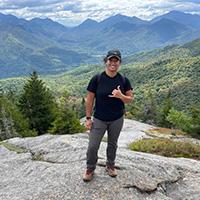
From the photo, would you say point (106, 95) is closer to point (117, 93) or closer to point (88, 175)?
point (117, 93)

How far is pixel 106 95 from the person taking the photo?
543 inches

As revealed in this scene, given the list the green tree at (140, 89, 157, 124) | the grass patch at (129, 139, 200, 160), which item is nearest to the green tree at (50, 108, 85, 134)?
the grass patch at (129, 139, 200, 160)

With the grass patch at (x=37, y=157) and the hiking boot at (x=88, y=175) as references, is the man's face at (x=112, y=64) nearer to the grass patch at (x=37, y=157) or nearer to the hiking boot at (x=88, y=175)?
the hiking boot at (x=88, y=175)

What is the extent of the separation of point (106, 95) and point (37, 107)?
138 ft

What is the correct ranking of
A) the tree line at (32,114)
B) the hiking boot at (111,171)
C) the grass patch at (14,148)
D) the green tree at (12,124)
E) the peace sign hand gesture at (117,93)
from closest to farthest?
the peace sign hand gesture at (117,93) → the hiking boot at (111,171) → the grass patch at (14,148) → the green tree at (12,124) → the tree line at (32,114)

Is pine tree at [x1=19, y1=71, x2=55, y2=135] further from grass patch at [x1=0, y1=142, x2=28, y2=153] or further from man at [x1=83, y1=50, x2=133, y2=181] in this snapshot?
man at [x1=83, y1=50, x2=133, y2=181]

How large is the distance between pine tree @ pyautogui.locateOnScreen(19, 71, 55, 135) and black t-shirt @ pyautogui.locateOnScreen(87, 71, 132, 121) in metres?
40.5

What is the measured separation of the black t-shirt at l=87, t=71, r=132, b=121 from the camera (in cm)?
1384

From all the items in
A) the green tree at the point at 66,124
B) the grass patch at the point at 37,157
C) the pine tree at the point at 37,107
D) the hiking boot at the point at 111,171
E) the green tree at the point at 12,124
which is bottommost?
the green tree at the point at 12,124

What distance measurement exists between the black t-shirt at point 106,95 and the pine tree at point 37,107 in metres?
40.5

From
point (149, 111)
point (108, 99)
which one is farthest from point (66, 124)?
point (149, 111)

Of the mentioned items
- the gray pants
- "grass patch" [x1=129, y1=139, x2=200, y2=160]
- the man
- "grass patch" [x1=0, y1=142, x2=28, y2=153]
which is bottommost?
"grass patch" [x1=0, y1=142, x2=28, y2=153]

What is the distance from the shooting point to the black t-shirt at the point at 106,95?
545 inches

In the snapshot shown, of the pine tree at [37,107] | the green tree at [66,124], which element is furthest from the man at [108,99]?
the pine tree at [37,107]
